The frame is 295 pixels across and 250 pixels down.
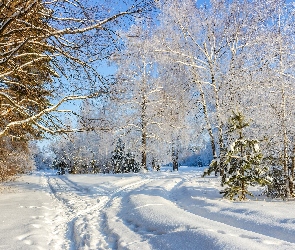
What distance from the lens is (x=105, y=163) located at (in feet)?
136

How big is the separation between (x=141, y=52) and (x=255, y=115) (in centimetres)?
974

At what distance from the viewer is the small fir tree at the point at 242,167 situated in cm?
817

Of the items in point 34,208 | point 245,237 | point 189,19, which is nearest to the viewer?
point 245,237

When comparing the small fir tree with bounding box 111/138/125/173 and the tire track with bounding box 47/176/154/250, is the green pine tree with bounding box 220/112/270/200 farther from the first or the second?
the small fir tree with bounding box 111/138/125/173

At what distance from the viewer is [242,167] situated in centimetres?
827

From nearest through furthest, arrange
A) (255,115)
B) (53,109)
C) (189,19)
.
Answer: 1. (53,109)
2. (255,115)
3. (189,19)

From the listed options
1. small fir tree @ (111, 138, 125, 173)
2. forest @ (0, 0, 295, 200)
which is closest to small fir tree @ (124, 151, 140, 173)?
small fir tree @ (111, 138, 125, 173)

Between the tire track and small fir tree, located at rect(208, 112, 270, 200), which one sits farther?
small fir tree, located at rect(208, 112, 270, 200)

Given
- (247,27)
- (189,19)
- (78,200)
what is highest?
(189,19)

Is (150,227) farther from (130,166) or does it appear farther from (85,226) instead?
(130,166)

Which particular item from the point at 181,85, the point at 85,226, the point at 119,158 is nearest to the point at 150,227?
the point at 85,226

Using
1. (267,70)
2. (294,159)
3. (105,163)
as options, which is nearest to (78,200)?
(294,159)

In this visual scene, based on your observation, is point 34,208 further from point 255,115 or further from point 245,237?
point 255,115

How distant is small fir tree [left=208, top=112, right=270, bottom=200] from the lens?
817cm
